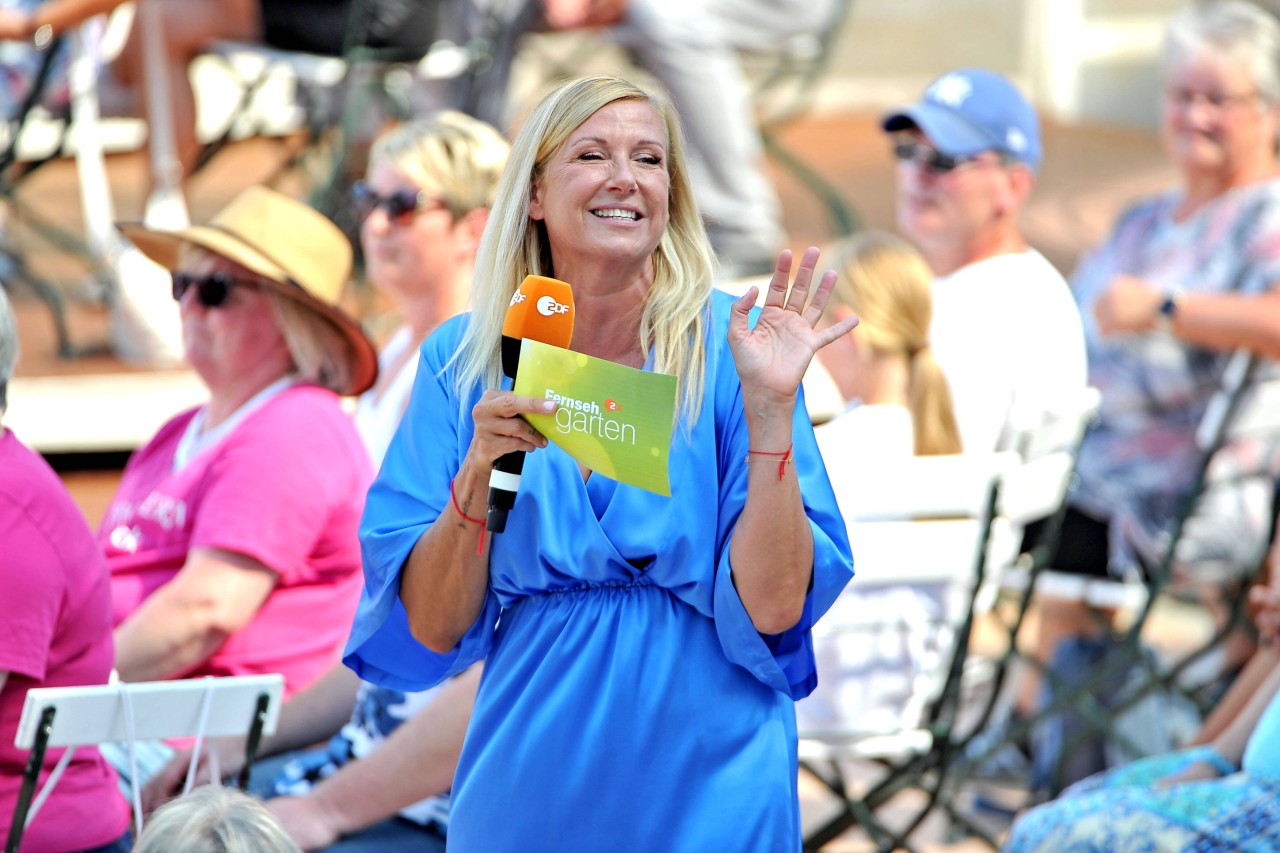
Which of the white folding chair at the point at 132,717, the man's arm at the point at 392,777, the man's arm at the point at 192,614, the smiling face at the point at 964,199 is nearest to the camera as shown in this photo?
the white folding chair at the point at 132,717

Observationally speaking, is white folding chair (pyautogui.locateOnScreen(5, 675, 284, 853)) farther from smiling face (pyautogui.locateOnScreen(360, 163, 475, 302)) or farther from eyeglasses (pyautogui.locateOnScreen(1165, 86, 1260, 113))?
eyeglasses (pyautogui.locateOnScreen(1165, 86, 1260, 113))

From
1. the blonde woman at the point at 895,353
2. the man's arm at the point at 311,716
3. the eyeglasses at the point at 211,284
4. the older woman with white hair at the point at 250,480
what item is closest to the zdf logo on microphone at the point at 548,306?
the older woman with white hair at the point at 250,480

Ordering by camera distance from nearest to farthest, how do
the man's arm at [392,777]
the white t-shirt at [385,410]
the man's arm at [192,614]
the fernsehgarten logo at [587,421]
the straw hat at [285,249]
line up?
the fernsehgarten logo at [587,421] → the man's arm at [392,777] → the man's arm at [192,614] → the straw hat at [285,249] → the white t-shirt at [385,410]

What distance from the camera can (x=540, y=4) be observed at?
239 inches

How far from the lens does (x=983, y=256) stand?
158 inches

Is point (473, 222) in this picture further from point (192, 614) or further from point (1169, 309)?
point (1169, 309)

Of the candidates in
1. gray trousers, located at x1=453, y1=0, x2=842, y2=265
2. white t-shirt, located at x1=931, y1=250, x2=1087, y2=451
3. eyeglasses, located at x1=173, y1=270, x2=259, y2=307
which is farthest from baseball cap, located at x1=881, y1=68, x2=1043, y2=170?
gray trousers, located at x1=453, y1=0, x2=842, y2=265

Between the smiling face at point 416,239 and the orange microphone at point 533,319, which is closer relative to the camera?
the orange microphone at point 533,319

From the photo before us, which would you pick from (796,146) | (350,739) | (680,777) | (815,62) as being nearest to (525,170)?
(680,777)

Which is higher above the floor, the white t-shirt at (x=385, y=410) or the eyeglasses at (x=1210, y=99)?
the eyeglasses at (x=1210, y=99)

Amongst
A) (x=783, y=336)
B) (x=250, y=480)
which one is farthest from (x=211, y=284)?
(x=783, y=336)

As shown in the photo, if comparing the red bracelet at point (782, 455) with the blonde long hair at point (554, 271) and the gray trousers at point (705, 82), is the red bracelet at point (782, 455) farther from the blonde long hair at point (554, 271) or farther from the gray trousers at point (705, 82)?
the gray trousers at point (705, 82)

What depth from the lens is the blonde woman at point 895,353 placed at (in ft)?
11.8

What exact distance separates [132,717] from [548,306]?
99 cm
